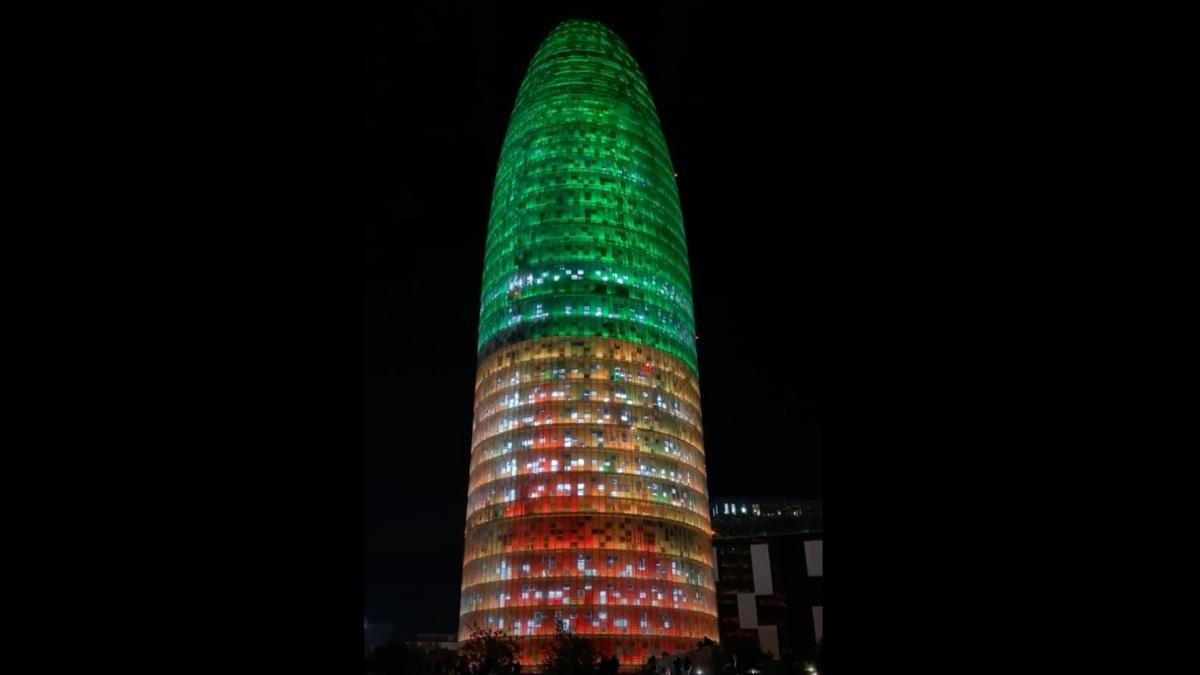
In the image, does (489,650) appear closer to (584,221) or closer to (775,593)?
(584,221)

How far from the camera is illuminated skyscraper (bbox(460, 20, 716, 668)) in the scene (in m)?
114

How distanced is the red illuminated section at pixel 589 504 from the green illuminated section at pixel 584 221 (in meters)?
4.45

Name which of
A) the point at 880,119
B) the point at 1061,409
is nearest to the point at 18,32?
the point at 880,119

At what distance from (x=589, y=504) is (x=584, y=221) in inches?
1735

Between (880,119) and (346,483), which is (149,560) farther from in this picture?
(880,119)

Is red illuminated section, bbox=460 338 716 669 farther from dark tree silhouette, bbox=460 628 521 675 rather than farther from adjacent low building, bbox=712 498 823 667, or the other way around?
adjacent low building, bbox=712 498 823 667

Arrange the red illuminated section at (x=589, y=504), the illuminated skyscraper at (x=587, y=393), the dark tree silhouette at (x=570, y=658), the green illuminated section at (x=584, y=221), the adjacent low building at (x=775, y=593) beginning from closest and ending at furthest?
1. the dark tree silhouette at (x=570, y=658)
2. the red illuminated section at (x=589, y=504)
3. the illuminated skyscraper at (x=587, y=393)
4. the green illuminated section at (x=584, y=221)
5. the adjacent low building at (x=775, y=593)

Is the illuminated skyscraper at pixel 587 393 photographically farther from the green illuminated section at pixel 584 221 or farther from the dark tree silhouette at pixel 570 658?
the dark tree silhouette at pixel 570 658

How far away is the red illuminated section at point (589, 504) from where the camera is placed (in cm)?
11256

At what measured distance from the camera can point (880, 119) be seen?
10680 millimetres

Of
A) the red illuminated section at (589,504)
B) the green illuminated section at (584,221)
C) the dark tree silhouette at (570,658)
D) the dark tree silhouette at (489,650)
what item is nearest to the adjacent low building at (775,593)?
the red illuminated section at (589,504)

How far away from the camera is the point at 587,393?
122688 millimetres

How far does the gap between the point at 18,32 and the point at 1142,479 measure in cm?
1106

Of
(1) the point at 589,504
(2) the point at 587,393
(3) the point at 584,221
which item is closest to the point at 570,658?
(1) the point at 589,504
